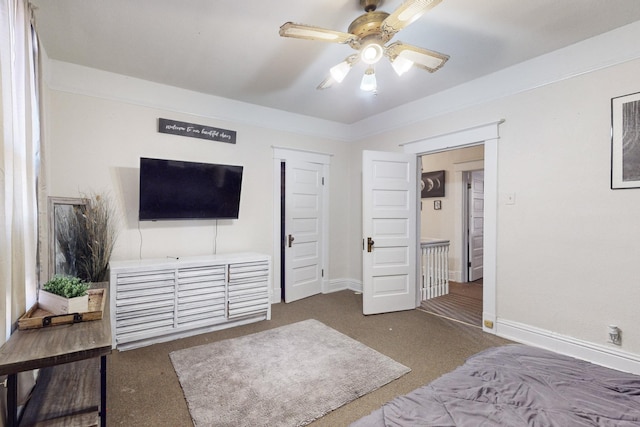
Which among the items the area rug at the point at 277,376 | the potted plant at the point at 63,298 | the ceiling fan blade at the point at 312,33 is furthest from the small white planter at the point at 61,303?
the ceiling fan blade at the point at 312,33

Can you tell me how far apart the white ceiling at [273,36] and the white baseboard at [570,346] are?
2.56 metres

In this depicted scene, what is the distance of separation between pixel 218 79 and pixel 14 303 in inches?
104

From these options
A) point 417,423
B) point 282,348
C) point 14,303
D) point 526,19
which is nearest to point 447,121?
point 526,19

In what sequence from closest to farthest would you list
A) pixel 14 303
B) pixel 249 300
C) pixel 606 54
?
pixel 14 303
pixel 606 54
pixel 249 300

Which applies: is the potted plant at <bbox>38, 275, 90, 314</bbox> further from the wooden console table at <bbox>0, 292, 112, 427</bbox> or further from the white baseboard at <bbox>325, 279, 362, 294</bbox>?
the white baseboard at <bbox>325, 279, 362, 294</bbox>

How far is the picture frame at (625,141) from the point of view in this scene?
226 centimetres

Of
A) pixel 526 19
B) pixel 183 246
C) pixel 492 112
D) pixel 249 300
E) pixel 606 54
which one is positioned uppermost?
pixel 526 19

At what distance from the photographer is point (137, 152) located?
10.5 feet

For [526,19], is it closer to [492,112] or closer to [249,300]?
[492,112]

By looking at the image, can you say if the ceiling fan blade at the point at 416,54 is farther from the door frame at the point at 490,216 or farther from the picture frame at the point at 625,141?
the picture frame at the point at 625,141

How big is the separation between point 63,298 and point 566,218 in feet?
12.2

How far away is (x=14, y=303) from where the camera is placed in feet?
4.59

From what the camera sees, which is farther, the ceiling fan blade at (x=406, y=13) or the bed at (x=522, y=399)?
the ceiling fan blade at (x=406, y=13)

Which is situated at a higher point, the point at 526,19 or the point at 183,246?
the point at 526,19
